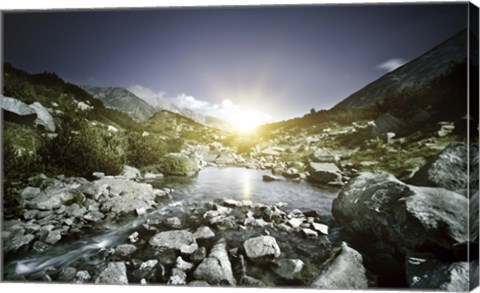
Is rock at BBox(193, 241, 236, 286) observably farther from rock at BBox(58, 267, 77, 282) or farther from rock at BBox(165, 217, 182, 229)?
rock at BBox(58, 267, 77, 282)

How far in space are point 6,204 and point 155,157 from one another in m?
2.51

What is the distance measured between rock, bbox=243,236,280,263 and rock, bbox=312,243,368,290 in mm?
703

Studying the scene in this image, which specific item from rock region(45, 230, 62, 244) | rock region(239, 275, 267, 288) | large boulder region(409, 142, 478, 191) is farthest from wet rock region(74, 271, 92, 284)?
large boulder region(409, 142, 478, 191)

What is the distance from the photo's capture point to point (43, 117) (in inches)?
255

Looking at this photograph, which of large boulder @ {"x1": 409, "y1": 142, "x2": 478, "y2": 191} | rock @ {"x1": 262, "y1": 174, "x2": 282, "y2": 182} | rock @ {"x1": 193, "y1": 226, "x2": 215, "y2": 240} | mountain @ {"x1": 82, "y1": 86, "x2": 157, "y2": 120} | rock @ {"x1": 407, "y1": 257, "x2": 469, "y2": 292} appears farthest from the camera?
mountain @ {"x1": 82, "y1": 86, "x2": 157, "y2": 120}

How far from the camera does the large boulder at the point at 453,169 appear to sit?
5.10m

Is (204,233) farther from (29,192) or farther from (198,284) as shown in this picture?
(29,192)

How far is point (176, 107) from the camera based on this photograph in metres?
6.61

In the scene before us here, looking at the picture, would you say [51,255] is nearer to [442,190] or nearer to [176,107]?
[176,107]

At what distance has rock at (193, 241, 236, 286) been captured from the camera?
5371 millimetres

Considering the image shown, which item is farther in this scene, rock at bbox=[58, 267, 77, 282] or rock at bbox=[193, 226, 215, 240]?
rock at bbox=[193, 226, 215, 240]

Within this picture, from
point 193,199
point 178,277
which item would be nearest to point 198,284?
point 178,277

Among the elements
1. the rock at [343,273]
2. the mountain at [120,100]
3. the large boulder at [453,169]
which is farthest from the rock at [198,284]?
the large boulder at [453,169]

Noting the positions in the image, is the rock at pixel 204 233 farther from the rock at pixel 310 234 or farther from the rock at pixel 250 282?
the rock at pixel 310 234
